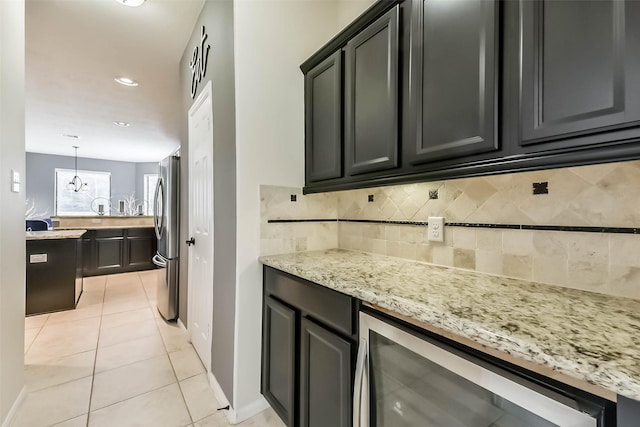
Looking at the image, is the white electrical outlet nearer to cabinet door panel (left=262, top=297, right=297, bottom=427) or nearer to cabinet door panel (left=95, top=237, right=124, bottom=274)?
cabinet door panel (left=262, top=297, right=297, bottom=427)

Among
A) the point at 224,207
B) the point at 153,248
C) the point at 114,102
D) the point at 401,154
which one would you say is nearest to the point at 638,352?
the point at 401,154

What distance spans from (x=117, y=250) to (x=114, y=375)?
393 cm

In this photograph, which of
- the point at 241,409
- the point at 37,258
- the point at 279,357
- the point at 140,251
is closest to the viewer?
the point at 279,357

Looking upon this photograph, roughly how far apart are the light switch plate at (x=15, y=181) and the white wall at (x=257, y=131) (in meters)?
1.30

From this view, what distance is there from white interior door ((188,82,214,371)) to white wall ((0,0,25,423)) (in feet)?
3.25

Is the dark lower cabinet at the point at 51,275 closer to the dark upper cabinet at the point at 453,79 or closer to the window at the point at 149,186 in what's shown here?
the dark upper cabinet at the point at 453,79

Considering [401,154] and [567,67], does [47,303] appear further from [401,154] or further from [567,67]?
[567,67]

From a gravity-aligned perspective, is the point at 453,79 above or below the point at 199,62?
below

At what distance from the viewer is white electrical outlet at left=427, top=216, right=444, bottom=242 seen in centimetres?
135

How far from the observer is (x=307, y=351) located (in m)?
1.27

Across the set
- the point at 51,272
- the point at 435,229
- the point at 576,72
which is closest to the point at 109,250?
the point at 51,272

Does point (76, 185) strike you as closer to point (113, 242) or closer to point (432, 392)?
point (113, 242)

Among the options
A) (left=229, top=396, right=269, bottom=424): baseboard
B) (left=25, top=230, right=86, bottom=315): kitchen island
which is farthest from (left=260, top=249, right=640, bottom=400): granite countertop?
(left=25, top=230, right=86, bottom=315): kitchen island

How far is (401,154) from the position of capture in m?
1.19
